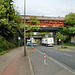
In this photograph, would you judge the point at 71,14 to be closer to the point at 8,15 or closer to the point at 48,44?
the point at 48,44

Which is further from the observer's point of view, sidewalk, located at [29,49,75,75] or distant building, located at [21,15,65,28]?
distant building, located at [21,15,65,28]

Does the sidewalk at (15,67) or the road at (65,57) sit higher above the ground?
the sidewalk at (15,67)

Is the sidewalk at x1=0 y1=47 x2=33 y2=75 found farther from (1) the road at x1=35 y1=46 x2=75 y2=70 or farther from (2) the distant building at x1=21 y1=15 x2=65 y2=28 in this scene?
(2) the distant building at x1=21 y1=15 x2=65 y2=28

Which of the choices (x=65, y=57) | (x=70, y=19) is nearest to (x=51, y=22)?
(x=70, y=19)

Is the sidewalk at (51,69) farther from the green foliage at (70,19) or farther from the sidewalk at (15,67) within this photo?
the green foliage at (70,19)

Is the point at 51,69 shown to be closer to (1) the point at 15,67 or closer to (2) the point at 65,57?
(1) the point at 15,67

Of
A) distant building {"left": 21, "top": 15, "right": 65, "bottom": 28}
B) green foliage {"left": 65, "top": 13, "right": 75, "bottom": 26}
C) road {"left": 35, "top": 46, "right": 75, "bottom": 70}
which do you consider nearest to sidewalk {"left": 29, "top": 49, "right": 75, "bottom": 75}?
road {"left": 35, "top": 46, "right": 75, "bottom": 70}

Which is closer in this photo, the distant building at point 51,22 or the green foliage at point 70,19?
the green foliage at point 70,19

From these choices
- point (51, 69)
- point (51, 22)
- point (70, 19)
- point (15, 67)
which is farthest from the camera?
point (51, 22)

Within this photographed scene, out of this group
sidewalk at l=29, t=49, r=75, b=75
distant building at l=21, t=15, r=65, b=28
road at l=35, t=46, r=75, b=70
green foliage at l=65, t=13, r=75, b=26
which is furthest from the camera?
distant building at l=21, t=15, r=65, b=28

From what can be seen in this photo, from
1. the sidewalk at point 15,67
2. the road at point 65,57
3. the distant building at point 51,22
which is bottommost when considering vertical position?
the road at point 65,57

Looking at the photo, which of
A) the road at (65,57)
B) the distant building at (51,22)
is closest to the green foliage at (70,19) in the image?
the distant building at (51,22)

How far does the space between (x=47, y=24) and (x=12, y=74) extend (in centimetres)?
4203

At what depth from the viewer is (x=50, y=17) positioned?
47906 mm
